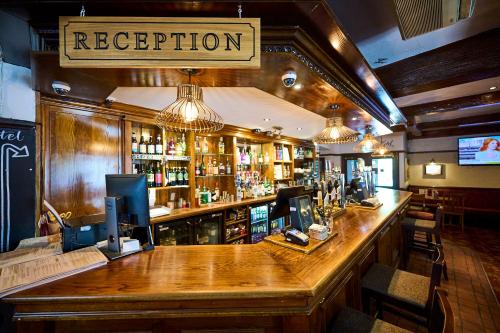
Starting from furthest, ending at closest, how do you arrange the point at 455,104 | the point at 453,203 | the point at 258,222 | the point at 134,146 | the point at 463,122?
1. the point at 453,203
2. the point at 463,122
3. the point at 258,222
4. the point at 455,104
5. the point at 134,146

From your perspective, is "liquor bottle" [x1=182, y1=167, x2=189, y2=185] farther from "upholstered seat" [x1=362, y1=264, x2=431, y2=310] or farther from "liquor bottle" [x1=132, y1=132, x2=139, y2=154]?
"upholstered seat" [x1=362, y1=264, x2=431, y2=310]

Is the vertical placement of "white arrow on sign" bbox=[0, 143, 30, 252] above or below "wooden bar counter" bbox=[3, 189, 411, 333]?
above

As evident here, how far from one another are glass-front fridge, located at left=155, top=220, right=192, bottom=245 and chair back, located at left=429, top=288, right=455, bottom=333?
2.53 meters

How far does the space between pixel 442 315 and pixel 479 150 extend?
7.38 meters

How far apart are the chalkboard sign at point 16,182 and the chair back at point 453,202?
301 inches

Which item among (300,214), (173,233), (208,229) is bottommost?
(208,229)

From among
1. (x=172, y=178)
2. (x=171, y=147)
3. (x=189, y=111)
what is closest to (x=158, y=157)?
(x=171, y=147)

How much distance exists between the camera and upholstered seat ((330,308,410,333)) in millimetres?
1162

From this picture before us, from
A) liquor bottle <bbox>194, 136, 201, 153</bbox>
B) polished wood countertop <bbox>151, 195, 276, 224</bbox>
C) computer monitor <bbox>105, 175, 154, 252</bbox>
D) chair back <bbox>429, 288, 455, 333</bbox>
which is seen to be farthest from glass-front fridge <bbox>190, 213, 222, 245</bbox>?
chair back <bbox>429, 288, 455, 333</bbox>

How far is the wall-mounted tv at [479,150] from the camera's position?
5652 millimetres

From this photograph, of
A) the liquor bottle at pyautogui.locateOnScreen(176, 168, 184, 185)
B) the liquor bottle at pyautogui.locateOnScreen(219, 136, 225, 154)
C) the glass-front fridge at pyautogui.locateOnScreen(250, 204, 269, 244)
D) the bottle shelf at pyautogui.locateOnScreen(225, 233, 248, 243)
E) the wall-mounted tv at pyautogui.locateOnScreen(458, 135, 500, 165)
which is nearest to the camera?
the liquor bottle at pyautogui.locateOnScreen(176, 168, 184, 185)

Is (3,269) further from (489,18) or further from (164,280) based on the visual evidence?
(489,18)

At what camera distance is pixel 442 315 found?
2.98 ft

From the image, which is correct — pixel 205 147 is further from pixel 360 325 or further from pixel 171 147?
pixel 360 325
